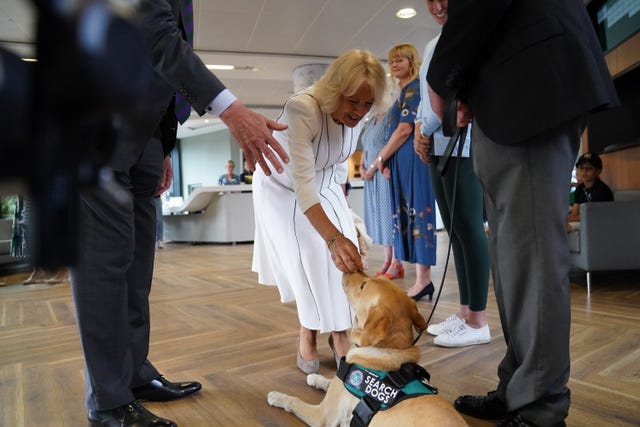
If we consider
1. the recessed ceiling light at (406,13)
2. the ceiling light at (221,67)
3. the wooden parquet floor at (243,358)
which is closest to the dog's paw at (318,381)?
the wooden parquet floor at (243,358)

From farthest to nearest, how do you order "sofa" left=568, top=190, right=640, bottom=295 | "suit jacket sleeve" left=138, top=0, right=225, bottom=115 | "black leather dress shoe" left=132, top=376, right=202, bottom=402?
1. "sofa" left=568, top=190, right=640, bottom=295
2. "black leather dress shoe" left=132, top=376, right=202, bottom=402
3. "suit jacket sleeve" left=138, top=0, right=225, bottom=115

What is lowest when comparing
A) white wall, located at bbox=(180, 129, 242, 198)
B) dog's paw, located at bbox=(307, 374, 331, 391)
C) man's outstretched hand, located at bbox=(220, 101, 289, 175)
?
dog's paw, located at bbox=(307, 374, 331, 391)

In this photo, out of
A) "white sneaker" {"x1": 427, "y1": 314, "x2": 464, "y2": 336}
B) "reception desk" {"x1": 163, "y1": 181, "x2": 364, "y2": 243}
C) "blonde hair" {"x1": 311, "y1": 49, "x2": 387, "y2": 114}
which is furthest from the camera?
"reception desk" {"x1": 163, "y1": 181, "x2": 364, "y2": 243}

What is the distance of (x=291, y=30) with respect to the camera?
20.8 feet

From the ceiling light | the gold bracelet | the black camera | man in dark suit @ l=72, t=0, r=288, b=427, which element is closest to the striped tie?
man in dark suit @ l=72, t=0, r=288, b=427

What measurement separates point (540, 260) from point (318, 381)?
0.80 m

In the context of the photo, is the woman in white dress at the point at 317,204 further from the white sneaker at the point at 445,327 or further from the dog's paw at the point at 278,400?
the white sneaker at the point at 445,327

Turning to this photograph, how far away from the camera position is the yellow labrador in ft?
3.19

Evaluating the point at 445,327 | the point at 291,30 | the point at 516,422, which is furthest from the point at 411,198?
the point at 291,30

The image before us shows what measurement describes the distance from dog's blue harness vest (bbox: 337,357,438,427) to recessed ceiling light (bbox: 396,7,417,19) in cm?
563

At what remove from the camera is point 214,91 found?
2.93ft

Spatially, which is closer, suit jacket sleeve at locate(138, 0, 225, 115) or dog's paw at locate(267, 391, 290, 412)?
suit jacket sleeve at locate(138, 0, 225, 115)

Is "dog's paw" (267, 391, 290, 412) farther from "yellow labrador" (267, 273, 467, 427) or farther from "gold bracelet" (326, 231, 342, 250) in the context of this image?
"gold bracelet" (326, 231, 342, 250)

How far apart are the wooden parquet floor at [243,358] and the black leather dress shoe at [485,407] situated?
0.03m
